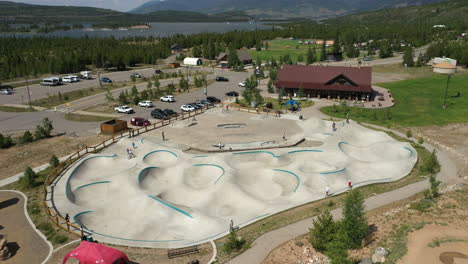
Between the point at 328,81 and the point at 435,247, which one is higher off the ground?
the point at 328,81

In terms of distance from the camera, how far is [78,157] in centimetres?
4256

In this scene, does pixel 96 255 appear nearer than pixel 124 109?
Yes

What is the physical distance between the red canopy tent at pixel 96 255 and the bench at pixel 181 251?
10.6 ft

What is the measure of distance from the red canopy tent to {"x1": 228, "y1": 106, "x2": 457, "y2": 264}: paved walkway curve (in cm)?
744

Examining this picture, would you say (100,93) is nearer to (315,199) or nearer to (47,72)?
(47,72)

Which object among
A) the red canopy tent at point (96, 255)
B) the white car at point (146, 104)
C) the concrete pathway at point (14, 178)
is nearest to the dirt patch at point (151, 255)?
the red canopy tent at point (96, 255)

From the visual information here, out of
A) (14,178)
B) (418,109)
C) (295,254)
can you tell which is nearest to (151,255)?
(295,254)

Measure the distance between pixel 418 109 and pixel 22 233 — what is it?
6760 cm

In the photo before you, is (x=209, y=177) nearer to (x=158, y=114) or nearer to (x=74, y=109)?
(x=158, y=114)

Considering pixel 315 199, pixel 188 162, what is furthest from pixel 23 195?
pixel 315 199

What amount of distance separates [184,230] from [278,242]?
7719 millimetres

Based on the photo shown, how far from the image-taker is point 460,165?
140 feet

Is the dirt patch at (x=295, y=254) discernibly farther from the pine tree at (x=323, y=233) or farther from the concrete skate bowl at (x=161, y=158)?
the concrete skate bowl at (x=161, y=158)

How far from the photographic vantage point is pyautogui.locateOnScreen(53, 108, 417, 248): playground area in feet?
96.7
